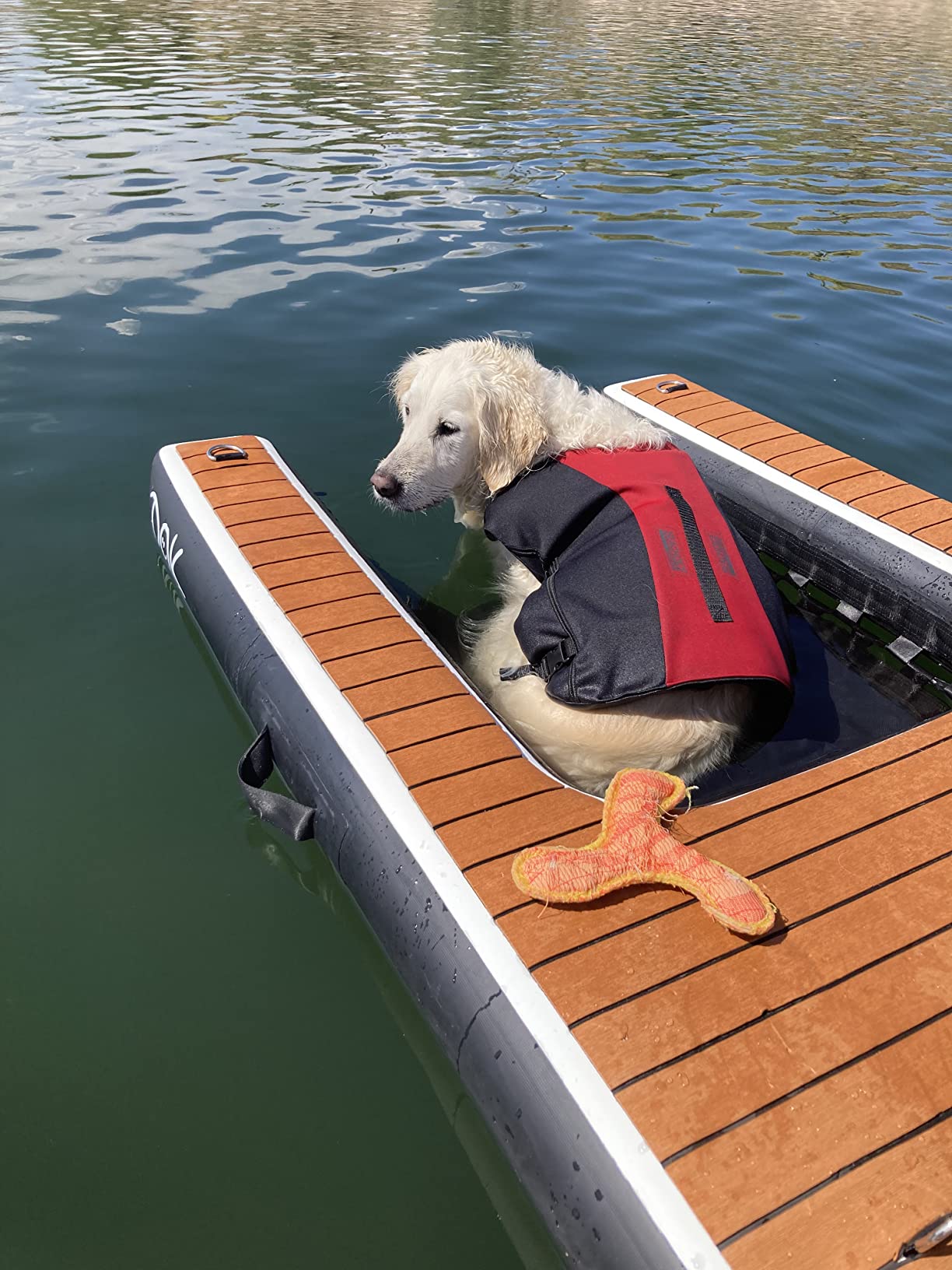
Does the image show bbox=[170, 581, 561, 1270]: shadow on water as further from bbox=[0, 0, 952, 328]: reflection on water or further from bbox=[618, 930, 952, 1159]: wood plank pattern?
bbox=[0, 0, 952, 328]: reflection on water

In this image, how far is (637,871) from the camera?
2.50m

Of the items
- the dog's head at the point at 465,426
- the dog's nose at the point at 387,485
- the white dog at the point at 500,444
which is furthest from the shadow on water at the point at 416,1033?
the dog's head at the point at 465,426

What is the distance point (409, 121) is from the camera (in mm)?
14500

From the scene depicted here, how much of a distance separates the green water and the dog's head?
1.15 meters

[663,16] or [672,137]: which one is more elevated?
[663,16]

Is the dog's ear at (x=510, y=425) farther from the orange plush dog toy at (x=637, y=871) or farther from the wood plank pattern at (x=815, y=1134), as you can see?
the wood plank pattern at (x=815, y=1134)

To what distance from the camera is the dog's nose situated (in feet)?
12.9

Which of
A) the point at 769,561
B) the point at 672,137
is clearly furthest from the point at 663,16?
the point at 769,561

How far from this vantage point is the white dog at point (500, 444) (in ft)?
11.1

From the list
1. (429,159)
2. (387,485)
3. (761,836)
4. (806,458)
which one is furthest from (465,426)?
(429,159)

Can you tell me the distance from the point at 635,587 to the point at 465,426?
48.0 inches

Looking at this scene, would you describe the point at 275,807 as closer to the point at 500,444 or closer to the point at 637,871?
the point at 637,871

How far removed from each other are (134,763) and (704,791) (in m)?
2.38

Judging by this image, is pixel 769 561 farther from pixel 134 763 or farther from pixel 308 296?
pixel 308 296
